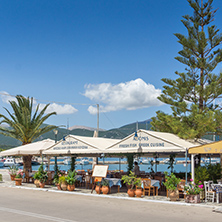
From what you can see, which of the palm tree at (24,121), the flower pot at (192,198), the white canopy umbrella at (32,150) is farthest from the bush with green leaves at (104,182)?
the palm tree at (24,121)

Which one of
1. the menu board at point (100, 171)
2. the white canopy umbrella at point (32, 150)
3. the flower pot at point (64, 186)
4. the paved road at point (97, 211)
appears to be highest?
the white canopy umbrella at point (32, 150)

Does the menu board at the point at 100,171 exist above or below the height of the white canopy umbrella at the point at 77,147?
below

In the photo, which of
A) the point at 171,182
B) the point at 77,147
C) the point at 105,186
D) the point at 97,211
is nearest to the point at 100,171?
the point at 105,186

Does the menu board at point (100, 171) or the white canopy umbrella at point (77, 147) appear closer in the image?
the menu board at point (100, 171)

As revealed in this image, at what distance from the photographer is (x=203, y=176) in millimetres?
13922

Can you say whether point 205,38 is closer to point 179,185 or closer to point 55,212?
point 179,185

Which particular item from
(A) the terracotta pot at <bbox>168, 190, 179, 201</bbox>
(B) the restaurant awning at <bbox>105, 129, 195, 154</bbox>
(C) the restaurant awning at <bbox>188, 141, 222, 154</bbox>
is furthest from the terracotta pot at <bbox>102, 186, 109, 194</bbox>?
(C) the restaurant awning at <bbox>188, 141, 222, 154</bbox>

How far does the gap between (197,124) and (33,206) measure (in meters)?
11.1

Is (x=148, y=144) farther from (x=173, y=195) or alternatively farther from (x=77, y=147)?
(x=77, y=147)

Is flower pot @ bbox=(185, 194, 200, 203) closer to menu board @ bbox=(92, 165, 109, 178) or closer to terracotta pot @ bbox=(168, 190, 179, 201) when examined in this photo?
terracotta pot @ bbox=(168, 190, 179, 201)

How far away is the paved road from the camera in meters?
9.42

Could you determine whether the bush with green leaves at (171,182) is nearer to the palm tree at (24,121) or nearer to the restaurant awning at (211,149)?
the restaurant awning at (211,149)

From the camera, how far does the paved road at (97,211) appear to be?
9.42 m

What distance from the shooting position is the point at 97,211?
10.8 meters
